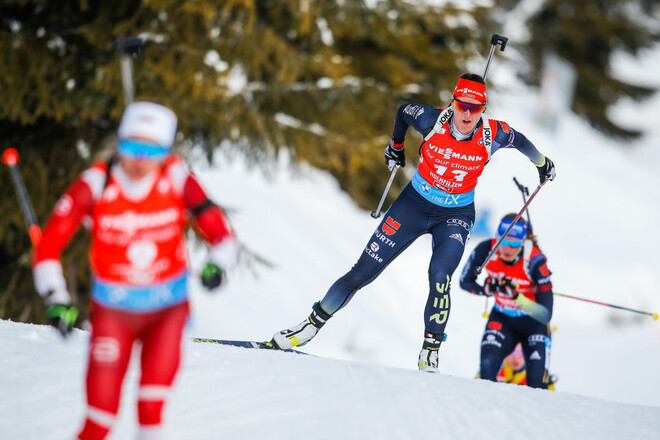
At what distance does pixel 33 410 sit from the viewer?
160 inches

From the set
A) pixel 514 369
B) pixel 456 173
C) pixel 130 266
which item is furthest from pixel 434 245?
pixel 514 369

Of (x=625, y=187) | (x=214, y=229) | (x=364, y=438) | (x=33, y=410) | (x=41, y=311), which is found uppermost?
(x=625, y=187)

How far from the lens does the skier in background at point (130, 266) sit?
3.13 m

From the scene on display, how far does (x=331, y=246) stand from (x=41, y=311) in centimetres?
614

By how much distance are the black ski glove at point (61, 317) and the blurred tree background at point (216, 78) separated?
504 centimetres

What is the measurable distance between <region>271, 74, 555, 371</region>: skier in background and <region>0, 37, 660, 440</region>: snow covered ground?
571 mm

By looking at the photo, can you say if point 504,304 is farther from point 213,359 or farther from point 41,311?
point 41,311

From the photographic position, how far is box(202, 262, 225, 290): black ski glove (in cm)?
328

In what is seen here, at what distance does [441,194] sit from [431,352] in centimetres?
114

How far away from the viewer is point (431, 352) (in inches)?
208

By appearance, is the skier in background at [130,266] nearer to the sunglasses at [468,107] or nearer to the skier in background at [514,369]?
the sunglasses at [468,107]

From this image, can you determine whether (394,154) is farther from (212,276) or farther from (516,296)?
(212,276)

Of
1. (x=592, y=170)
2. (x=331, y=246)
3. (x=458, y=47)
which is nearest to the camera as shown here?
(x=458, y=47)

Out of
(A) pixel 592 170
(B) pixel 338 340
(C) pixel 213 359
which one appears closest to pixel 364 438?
(C) pixel 213 359
